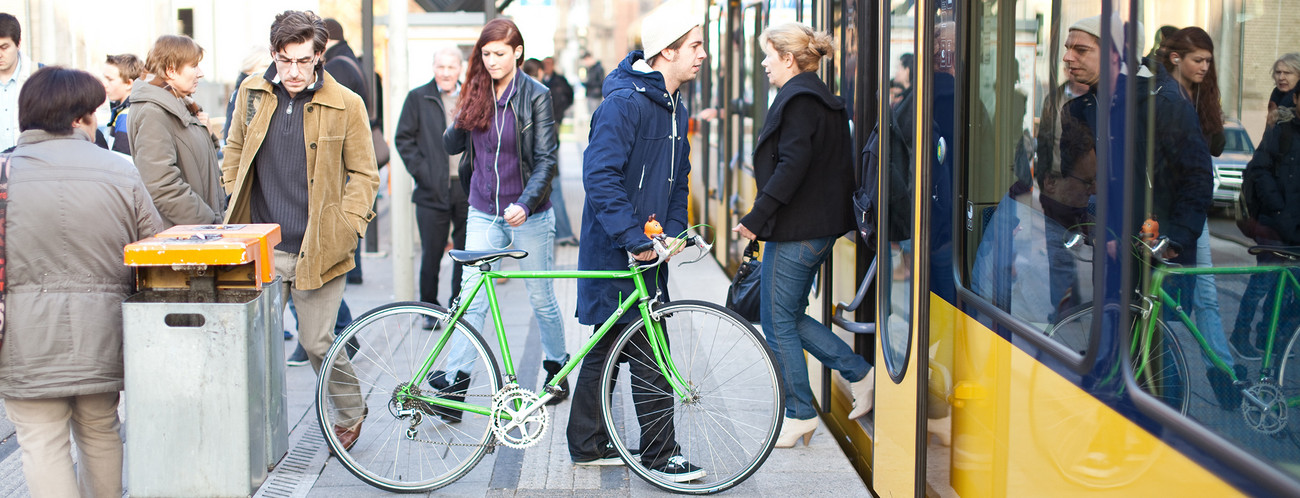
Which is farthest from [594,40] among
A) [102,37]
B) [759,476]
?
[759,476]

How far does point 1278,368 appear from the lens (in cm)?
208

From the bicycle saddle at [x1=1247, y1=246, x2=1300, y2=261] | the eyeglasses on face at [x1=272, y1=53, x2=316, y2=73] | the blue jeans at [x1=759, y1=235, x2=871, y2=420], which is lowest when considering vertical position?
the blue jeans at [x1=759, y1=235, x2=871, y2=420]

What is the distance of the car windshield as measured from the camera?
218 cm

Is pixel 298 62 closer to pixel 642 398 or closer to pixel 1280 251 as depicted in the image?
pixel 642 398

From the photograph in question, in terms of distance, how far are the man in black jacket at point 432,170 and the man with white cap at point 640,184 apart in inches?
116

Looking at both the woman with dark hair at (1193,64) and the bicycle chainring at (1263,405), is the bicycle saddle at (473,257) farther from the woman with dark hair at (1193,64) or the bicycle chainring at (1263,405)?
the bicycle chainring at (1263,405)

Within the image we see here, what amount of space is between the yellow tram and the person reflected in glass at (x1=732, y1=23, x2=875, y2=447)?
9.7 inches

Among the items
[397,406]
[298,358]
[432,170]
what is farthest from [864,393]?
[432,170]

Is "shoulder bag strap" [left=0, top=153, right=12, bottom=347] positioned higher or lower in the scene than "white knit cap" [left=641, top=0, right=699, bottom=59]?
lower

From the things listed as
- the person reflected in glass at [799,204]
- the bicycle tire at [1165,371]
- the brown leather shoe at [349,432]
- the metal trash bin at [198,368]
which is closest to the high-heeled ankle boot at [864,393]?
the person reflected in glass at [799,204]

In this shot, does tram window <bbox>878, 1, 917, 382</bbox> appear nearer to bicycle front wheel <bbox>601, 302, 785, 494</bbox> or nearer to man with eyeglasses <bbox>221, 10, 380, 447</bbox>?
bicycle front wheel <bbox>601, 302, 785, 494</bbox>

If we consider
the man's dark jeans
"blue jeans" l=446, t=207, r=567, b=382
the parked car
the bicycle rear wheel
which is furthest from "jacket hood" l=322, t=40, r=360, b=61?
the bicycle rear wheel

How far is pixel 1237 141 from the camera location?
2.18 meters

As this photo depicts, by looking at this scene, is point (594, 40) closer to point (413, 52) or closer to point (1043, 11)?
point (413, 52)
